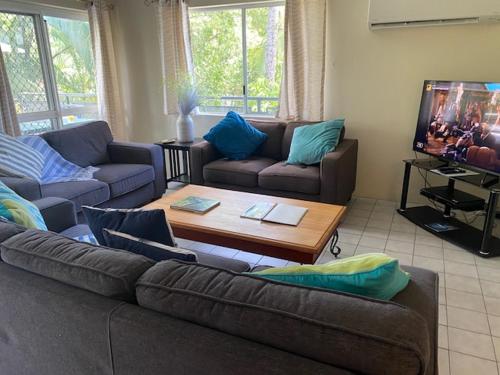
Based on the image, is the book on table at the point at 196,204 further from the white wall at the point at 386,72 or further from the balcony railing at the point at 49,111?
the balcony railing at the point at 49,111

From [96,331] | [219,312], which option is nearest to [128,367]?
[96,331]

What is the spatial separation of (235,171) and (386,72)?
1.69 metres

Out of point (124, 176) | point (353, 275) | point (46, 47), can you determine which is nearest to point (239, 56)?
point (124, 176)

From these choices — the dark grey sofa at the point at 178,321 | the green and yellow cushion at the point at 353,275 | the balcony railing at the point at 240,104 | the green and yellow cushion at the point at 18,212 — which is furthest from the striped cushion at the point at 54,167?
the green and yellow cushion at the point at 353,275

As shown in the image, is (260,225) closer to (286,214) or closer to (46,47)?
(286,214)

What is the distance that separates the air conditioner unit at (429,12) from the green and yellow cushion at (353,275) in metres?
2.87

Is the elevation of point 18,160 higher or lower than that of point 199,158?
higher

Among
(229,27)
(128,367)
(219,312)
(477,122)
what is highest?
(229,27)

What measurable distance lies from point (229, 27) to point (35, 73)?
2.14 metres

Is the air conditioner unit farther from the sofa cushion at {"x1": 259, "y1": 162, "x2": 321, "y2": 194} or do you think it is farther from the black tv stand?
the sofa cushion at {"x1": 259, "y1": 162, "x2": 321, "y2": 194}

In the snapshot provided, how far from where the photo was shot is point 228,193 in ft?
9.11

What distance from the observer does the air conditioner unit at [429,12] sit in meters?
2.95

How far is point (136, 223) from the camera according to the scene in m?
1.42

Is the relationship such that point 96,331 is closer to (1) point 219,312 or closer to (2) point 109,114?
(1) point 219,312
